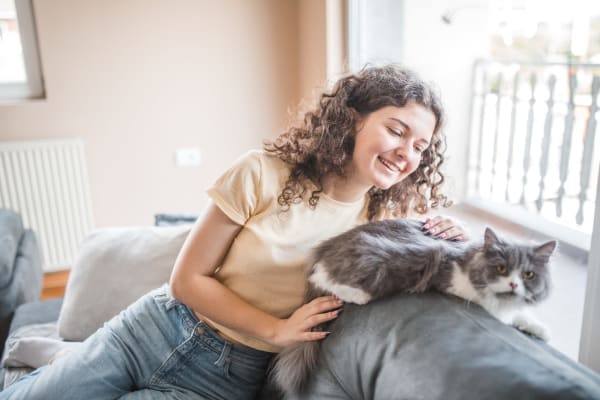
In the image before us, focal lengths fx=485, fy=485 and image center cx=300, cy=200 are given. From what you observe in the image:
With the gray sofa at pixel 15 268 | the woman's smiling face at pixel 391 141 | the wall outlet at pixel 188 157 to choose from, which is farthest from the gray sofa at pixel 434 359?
the wall outlet at pixel 188 157

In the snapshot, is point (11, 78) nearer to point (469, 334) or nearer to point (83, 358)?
point (83, 358)

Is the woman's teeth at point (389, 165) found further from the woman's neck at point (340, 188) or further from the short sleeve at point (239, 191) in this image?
the short sleeve at point (239, 191)

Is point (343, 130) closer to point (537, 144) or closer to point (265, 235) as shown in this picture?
point (265, 235)

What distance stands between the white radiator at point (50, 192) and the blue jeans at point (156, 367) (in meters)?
1.85

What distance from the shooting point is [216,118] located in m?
3.04

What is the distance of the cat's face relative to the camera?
87 cm

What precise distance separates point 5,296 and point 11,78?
1.65 meters

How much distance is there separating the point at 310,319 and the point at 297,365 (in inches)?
4.0

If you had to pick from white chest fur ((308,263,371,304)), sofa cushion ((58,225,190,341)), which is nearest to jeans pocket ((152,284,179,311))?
sofa cushion ((58,225,190,341))

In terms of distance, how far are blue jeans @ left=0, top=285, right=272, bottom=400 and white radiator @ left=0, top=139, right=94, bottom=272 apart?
1.85 meters

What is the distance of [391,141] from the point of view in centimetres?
107

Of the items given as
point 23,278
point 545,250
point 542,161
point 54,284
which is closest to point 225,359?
point 545,250

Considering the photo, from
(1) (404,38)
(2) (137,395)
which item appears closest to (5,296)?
(2) (137,395)

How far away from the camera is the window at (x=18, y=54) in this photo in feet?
8.84
